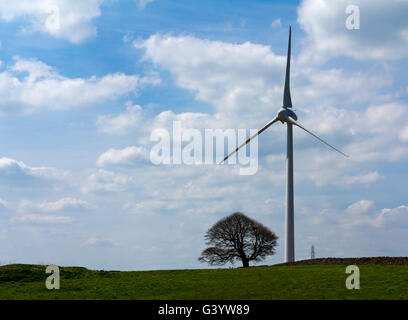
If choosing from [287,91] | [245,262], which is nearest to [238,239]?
[245,262]

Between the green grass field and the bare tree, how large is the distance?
20.2 meters

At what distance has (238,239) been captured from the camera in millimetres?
65750

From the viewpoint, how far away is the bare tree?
65625mm

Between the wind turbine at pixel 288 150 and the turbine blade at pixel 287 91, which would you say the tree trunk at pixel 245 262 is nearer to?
the wind turbine at pixel 288 150

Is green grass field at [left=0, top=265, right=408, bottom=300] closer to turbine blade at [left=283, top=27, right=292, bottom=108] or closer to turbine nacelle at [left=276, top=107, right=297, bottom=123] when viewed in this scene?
turbine nacelle at [left=276, top=107, right=297, bottom=123]

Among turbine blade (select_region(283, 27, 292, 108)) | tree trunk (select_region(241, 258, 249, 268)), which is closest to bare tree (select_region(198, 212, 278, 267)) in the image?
tree trunk (select_region(241, 258, 249, 268))

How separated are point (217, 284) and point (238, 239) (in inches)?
1162

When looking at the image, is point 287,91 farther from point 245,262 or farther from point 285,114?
point 245,262

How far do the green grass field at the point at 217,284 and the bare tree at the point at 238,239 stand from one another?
20247mm

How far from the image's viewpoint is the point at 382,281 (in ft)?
111

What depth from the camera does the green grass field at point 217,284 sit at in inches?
A: 1230

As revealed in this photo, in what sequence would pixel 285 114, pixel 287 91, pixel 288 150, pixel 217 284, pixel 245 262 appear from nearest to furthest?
pixel 217 284 < pixel 288 150 < pixel 285 114 < pixel 287 91 < pixel 245 262
